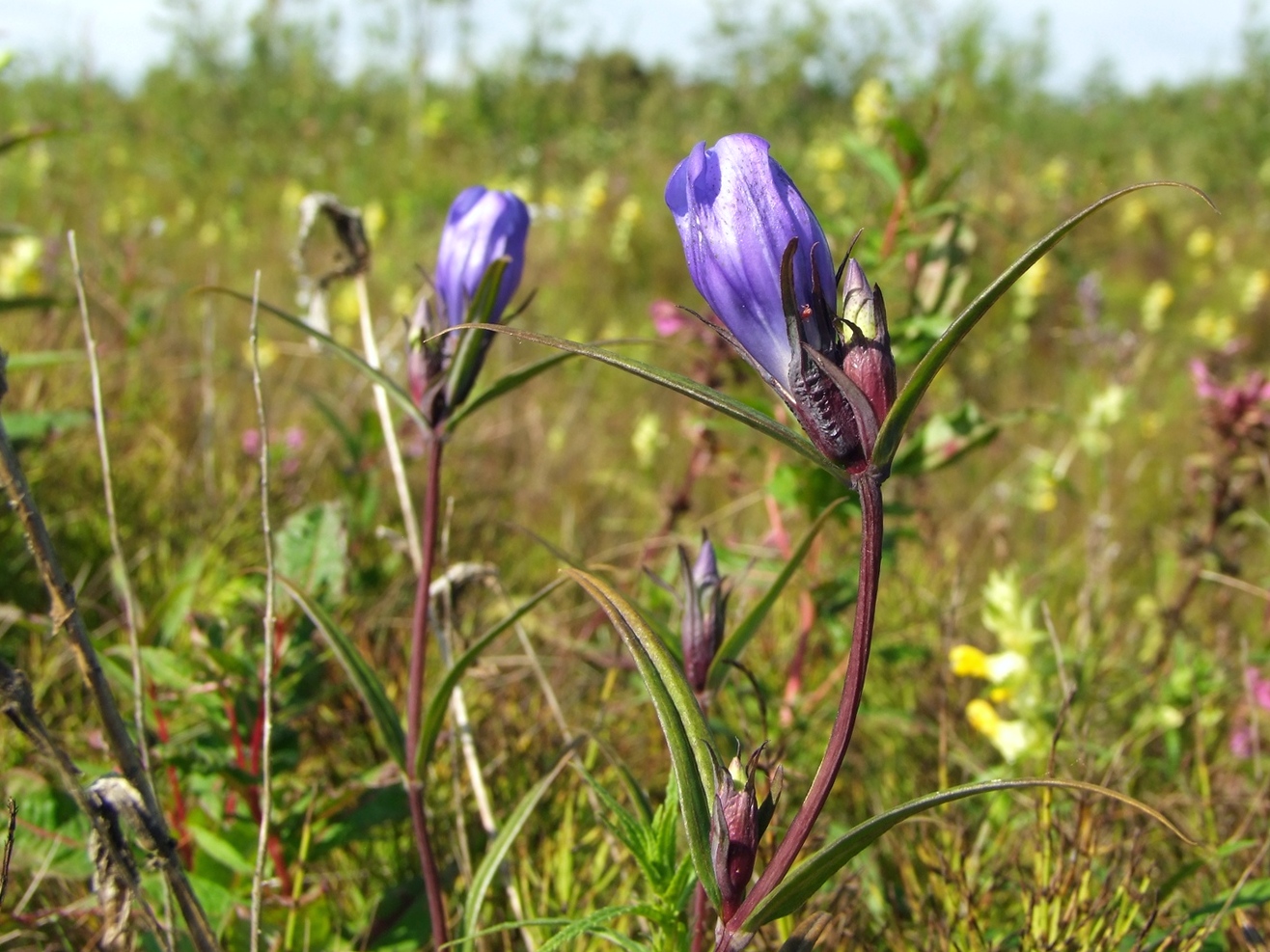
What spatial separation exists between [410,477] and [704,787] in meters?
2.25

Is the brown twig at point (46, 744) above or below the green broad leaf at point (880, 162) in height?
below

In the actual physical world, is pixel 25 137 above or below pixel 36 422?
above

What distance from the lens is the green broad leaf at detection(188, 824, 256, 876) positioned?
45.3 inches

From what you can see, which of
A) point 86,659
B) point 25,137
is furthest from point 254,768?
point 25,137

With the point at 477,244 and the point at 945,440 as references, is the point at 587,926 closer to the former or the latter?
the point at 477,244

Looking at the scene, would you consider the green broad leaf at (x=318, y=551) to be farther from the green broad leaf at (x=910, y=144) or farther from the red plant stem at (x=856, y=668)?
the green broad leaf at (x=910, y=144)

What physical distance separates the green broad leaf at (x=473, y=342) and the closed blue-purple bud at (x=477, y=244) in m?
0.03

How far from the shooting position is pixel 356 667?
96 centimetres

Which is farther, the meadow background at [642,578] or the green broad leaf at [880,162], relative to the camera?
the green broad leaf at [880,162]

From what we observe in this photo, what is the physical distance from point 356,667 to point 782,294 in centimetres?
55

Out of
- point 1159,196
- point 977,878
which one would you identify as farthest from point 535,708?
point 1159,196

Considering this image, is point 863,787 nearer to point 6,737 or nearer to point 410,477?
point 6,737

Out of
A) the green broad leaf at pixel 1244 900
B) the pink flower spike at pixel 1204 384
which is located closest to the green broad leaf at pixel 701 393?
the green broad leaf at pixel 1244 900

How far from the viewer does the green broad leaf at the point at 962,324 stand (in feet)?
1.82
